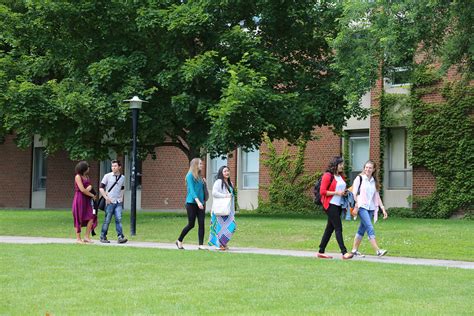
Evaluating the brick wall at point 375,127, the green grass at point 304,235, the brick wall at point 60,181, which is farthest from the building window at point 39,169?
the brick wall at point 375,127

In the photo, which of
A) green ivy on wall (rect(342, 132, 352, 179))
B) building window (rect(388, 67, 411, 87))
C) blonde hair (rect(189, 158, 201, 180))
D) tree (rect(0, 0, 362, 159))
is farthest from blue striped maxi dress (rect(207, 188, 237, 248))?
green ivy on wall (rect(342, 132, 352, 179))

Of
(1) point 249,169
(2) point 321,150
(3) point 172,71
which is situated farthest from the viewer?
(1) point 249,169

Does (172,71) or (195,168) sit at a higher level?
(172,71)

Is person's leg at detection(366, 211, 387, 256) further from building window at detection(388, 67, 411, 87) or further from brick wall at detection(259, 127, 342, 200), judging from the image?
brick wall at detection(259, 127, 342, 200)

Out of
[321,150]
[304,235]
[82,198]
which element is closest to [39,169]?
[321,150]

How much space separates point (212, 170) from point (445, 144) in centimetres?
1159

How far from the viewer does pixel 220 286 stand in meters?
9.13

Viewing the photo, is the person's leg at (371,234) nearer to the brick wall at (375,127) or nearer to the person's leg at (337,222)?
the person's leg at (337,222)

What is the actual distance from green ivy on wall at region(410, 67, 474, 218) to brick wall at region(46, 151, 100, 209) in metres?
19.8

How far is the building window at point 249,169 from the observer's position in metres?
35.0

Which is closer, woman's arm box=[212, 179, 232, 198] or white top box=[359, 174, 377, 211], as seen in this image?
white top box=[359, 174, 377, 211]

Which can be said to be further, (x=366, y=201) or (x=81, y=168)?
(x=81, y=168)

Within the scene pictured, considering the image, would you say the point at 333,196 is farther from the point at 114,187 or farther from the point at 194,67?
the point at 194,67

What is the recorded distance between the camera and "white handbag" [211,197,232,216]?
1504 centimetres
